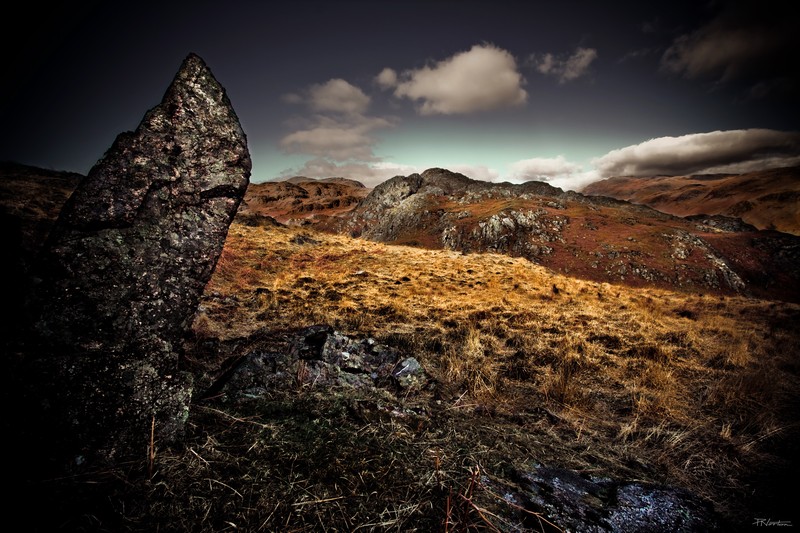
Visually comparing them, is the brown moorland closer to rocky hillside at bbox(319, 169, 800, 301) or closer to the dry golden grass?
the dry golden grass

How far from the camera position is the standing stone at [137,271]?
7.09 feet

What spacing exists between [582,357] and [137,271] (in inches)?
283

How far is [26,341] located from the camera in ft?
6.84

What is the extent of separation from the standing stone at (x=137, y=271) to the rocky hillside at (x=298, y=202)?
80714 millimetres

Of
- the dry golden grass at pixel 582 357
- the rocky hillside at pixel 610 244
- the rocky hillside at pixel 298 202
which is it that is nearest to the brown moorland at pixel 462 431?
the dry golden grass at pixel 582 357

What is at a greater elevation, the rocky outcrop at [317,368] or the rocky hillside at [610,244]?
the rocky hillside at [610,244]

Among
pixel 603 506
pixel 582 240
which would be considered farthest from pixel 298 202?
pixel 603 506

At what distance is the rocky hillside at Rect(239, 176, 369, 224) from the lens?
9790cm

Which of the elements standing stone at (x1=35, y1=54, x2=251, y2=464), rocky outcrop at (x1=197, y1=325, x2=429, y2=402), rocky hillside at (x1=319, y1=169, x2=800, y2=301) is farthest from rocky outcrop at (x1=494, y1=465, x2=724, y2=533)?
rocky hillside at (x1=319, y1=169, x2=800, y2=301)

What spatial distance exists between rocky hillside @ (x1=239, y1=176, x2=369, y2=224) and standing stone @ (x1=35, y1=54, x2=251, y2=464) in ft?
265

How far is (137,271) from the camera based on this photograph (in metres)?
2.52

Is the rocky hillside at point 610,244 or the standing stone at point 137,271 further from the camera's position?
the rocky hillside at point 610,244

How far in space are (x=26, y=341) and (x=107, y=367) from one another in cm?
48

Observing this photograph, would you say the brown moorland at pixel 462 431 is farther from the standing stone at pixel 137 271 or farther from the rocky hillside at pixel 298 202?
the rocky hillside at pixel 298 202
